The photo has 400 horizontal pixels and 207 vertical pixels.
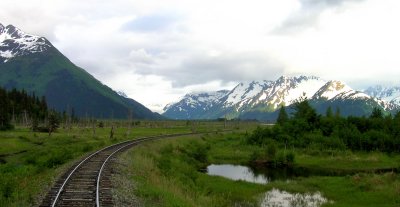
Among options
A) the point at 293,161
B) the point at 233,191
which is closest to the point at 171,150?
the point at 293,161

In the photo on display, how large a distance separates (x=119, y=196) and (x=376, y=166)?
55.9m

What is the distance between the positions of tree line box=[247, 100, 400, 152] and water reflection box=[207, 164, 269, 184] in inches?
1009

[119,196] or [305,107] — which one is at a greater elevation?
[305,107]

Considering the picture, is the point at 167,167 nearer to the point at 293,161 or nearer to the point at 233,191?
the point at 233,191

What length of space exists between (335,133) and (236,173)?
38.0 meters

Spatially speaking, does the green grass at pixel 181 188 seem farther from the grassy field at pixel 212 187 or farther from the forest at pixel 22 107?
the forest at pixel 22 107

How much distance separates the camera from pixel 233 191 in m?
41.7

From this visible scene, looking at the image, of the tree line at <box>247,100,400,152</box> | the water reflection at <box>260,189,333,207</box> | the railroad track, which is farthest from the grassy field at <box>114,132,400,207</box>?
the tree line at <box>247,100,400,152</box>

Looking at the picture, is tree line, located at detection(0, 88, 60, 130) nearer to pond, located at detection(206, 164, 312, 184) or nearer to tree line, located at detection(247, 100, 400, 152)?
tree line, located at detection(247, 100, 400, 152)

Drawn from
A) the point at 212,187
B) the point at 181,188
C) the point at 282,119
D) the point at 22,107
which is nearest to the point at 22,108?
the point at 22,107

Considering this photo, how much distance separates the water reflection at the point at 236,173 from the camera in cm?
5528

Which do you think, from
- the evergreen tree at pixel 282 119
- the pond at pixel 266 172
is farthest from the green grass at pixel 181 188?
the evergreen tree at pixel 282 119

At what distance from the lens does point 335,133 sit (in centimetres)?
9056

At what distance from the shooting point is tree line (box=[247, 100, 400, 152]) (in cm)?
8531
